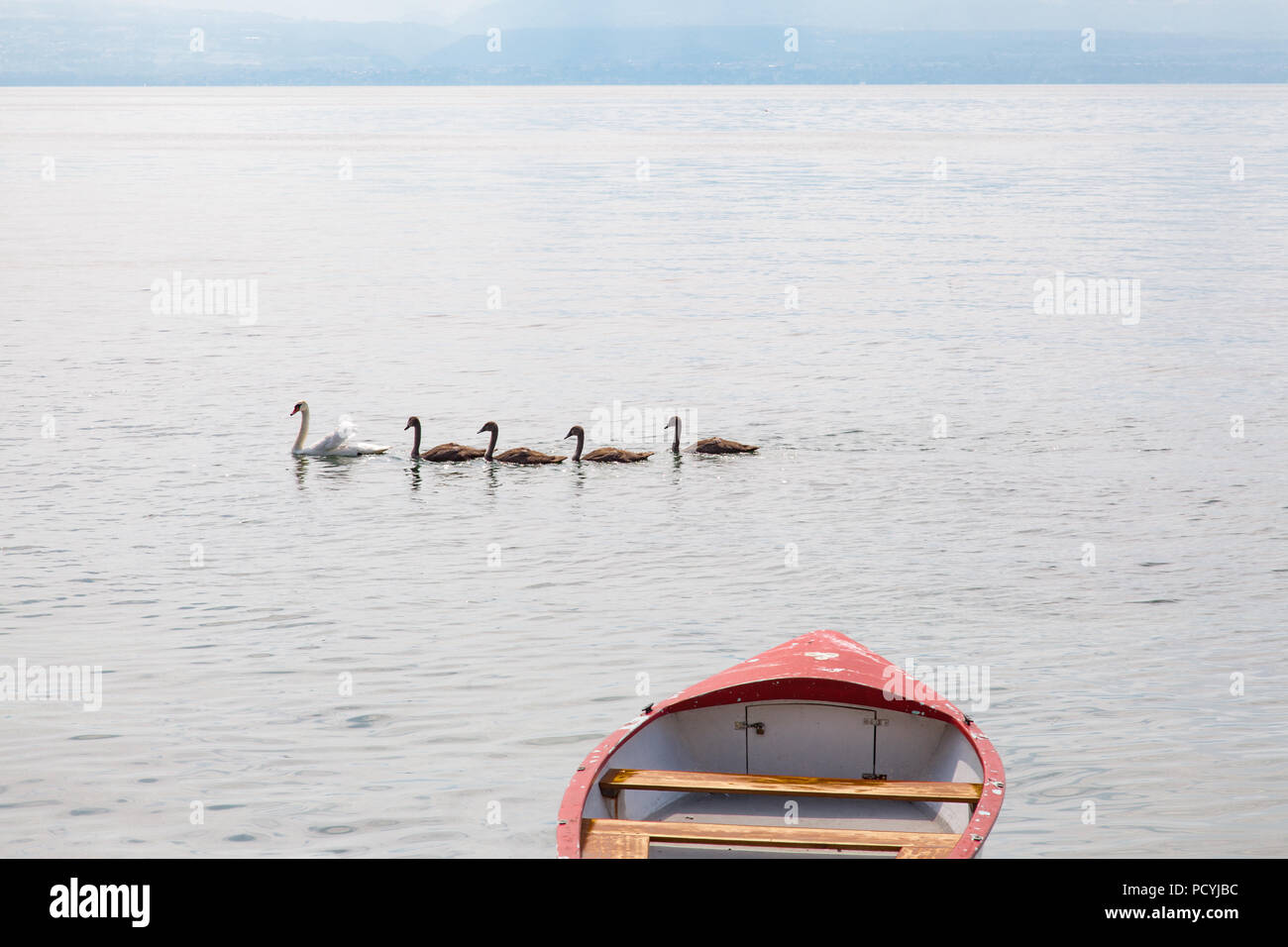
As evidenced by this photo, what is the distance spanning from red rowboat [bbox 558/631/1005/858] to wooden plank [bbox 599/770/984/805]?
0.4 inches

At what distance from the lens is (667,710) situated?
35.7 feet

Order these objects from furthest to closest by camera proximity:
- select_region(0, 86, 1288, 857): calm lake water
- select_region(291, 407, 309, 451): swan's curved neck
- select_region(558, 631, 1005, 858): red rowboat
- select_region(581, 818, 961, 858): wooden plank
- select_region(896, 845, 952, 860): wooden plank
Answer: select_region(291, 407, 309, 451): swan's curved neck
select_region(0, 86, 1288, 857): calm lake water
select_region(558, 631, 1005, 858): red rowboat
select_region(581, 818, 961, 858): wooden plank
select_region(896, 845, 952, 860): wooden plank

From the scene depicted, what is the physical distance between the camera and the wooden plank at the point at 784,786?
962 centimetres

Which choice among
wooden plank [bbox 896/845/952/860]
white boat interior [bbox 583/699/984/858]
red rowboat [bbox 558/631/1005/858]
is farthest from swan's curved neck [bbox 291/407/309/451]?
wooden plank [bbox 896/845/952/860]

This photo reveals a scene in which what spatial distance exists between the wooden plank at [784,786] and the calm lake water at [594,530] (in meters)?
1.02

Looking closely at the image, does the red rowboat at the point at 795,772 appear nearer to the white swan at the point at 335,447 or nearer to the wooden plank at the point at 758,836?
the wooden plank at the point at 758,836

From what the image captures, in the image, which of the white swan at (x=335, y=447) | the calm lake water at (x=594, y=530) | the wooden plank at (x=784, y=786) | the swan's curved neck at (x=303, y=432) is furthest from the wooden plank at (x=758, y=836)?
the swan's curved neck at (x=303, y=432)

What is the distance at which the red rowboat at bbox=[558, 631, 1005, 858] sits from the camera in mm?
9109

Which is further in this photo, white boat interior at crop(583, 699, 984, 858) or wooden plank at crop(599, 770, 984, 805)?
wooden plank at crop(599, 770, 984, 805)

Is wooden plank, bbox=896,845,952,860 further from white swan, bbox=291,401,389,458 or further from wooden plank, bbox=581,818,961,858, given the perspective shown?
white swan, bbox=291,401,389,458

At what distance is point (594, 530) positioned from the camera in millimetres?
18750
